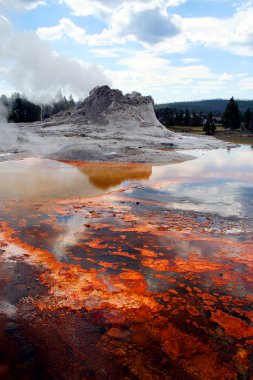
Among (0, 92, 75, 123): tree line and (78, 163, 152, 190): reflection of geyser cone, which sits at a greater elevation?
(0, 92, 75, 123): tree line

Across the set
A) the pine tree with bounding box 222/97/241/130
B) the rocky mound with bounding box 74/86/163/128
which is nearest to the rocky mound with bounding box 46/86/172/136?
the rocky mound with bounding box 74/86/163/128

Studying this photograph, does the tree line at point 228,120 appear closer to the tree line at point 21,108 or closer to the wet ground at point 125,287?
the tree line at point 21,108

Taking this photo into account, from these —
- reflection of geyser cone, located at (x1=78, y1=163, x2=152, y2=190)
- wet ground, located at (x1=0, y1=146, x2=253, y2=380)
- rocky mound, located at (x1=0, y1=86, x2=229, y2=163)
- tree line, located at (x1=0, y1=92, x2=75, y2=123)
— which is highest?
tree line, located at (x1=0, y1=92, x2=75, y2=123)

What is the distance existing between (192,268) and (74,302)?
2.54 m

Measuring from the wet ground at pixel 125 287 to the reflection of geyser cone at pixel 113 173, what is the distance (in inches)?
131

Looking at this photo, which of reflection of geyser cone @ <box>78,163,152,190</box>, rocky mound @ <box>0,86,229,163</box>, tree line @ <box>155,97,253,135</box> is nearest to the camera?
reflection of geyser cone @ <box>78,163,152,190</box>

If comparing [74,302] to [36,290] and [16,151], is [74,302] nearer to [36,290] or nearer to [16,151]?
[36,290]

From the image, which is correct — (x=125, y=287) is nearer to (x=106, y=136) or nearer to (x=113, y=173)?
(x=113, y=173)

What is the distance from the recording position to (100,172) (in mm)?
18672

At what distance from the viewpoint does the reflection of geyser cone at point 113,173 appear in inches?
636

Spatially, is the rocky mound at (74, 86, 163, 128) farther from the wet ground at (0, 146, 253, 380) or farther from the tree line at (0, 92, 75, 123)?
the wet ground at (0, 146, 253, 380)

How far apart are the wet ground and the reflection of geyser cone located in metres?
3.33

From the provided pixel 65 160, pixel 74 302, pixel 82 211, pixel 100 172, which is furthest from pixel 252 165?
pixel 74 302

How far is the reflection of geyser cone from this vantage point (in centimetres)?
1615
